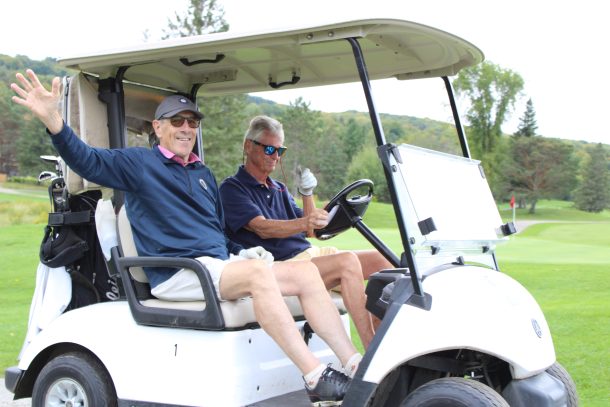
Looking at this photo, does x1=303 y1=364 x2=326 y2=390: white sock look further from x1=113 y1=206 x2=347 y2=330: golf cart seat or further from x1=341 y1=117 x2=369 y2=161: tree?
x1=341 y1=117 x2=369 y2=161: tree

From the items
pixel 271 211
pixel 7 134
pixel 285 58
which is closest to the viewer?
pixel 285 58

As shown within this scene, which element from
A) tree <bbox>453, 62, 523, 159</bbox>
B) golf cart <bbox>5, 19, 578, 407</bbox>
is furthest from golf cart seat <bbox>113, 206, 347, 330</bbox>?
tree <bbox>453, 62, 523, 159</bbox>

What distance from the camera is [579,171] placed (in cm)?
6291

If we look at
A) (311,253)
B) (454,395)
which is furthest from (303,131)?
(454,395)

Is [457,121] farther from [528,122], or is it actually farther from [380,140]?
[528,122]

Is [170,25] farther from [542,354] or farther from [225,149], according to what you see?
[542,354]

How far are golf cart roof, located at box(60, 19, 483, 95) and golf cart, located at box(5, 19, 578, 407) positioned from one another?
0.01 meters

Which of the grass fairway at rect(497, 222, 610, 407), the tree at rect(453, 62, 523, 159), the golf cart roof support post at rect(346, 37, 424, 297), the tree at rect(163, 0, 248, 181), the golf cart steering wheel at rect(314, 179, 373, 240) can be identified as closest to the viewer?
the golf cart roof support post at rect(346, 37, 424, 297)

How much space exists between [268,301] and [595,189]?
59880 millimetres

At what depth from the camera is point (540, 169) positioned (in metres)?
64.9

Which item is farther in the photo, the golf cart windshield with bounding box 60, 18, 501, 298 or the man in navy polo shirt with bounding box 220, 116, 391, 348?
the man in navy polo shirt with bounding box 220, 116, 391, 348

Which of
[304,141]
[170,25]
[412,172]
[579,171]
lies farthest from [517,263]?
[579,171]

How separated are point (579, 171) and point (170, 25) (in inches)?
1429

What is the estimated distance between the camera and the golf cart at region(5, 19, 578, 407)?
3072mm
